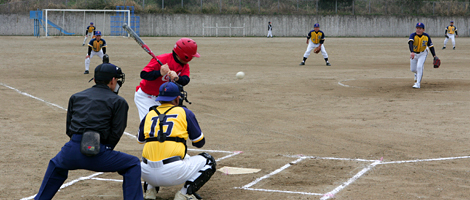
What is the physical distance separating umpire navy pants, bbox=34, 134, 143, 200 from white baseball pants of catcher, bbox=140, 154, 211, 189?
1.38 ft

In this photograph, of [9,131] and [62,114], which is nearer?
[9,131]

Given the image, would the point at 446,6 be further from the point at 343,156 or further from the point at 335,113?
the point at 343,156

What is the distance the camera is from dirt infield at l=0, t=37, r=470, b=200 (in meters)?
6.31

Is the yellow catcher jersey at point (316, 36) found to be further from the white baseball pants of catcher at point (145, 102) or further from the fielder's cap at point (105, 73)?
the fielder's cap at point (105, 73)

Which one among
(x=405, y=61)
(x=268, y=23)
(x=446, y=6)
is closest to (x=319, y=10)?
(x=268, y=23)

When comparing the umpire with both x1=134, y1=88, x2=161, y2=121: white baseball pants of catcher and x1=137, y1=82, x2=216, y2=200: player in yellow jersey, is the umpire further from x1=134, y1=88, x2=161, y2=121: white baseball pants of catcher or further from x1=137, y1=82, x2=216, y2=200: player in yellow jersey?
x1=134, y1=88, x2=161, y2=121: white baseball pants of catcher

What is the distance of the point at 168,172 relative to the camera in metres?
5.36

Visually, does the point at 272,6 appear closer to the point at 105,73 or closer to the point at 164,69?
the point at 164,69

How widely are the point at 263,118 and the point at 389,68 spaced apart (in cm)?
1361

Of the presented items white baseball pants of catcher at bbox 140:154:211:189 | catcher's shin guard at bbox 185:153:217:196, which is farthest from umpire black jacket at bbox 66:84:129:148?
catcher's shin guard at bbox 185:153:217:196

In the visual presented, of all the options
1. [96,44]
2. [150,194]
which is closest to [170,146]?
[150,194]

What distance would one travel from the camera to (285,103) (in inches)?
532

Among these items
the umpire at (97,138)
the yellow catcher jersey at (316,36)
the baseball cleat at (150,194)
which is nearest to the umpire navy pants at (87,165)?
the umpire at (97,138)

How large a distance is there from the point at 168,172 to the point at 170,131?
18.8 inches
